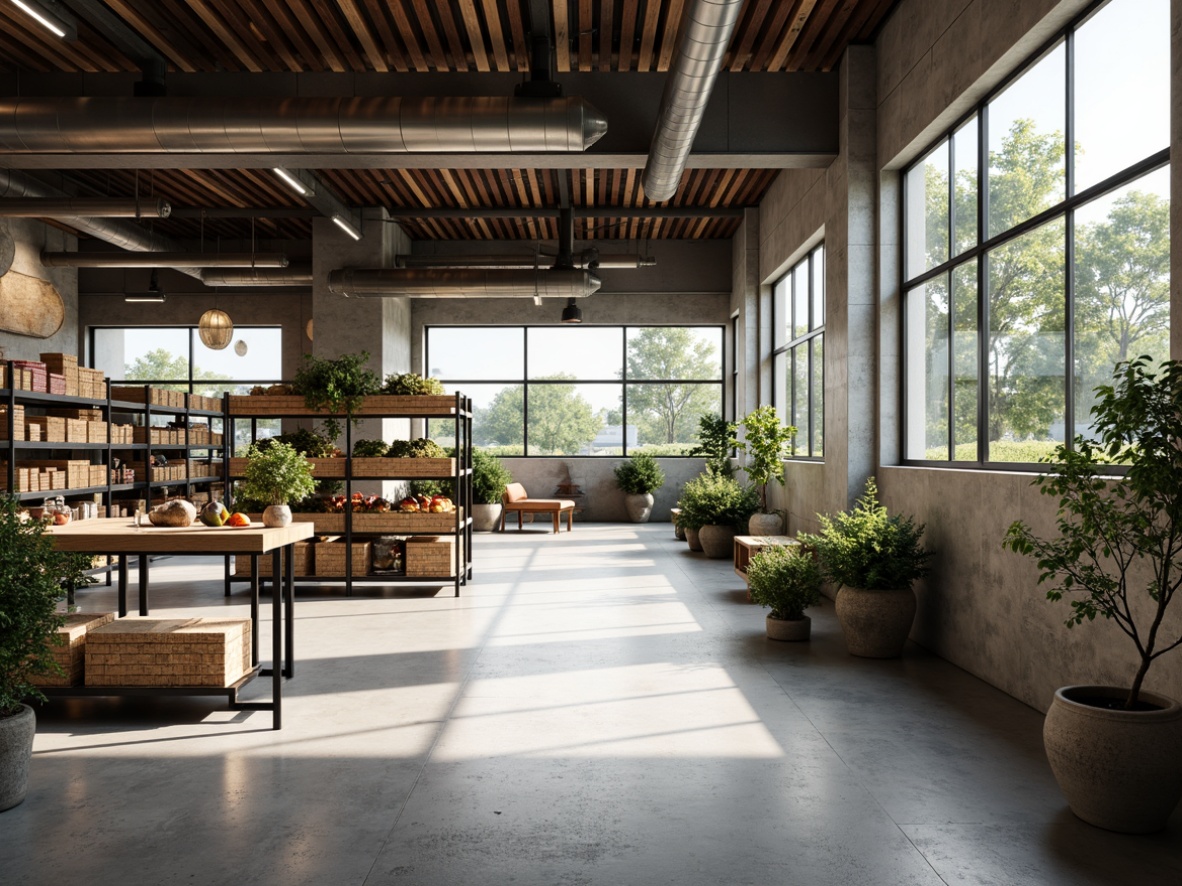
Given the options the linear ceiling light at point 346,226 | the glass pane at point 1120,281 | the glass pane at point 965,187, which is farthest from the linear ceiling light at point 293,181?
the glass pane at point 1120,281

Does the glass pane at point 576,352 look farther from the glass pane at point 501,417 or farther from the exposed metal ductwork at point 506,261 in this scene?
the exposed metal ductwork at point 506,261

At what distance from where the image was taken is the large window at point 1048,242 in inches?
162

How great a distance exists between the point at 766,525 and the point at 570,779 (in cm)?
686

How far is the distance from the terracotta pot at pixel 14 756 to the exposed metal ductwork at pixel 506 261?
10812 millimetres

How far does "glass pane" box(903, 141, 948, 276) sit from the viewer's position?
6438 millimetres

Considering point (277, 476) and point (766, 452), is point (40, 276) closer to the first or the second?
point (277, 476)

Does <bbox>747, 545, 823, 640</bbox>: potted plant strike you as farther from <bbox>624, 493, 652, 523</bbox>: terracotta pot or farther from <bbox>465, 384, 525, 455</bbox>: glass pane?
<bbox>465, 384, 525, 455</bbox>: glass pane

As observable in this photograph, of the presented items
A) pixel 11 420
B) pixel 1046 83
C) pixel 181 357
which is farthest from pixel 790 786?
pixel 181 357

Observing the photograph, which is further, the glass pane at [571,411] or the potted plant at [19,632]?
the glass pane at [571,411]

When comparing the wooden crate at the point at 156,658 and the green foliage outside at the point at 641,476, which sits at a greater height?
the green foliage outside at the point at 641,476

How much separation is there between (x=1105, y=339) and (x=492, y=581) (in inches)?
253

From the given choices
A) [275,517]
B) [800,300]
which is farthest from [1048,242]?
[800,300]

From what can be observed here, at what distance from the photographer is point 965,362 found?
19.7ft

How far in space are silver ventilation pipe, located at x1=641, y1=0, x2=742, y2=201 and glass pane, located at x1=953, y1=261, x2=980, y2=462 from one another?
218 centimetres
